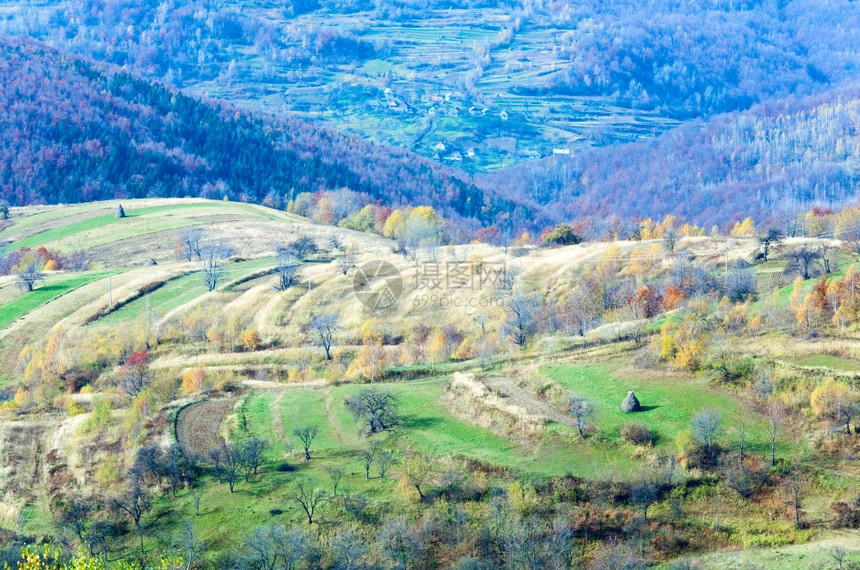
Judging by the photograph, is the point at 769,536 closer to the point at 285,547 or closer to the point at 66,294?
the point at 285,547

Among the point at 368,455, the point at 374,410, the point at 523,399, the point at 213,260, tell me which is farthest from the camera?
the point at 213,260

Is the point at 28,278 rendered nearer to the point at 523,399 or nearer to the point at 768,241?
the point at 523,399

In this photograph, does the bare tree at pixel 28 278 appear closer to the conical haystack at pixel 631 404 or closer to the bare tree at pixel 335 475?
the bare tree at pixel 335 475

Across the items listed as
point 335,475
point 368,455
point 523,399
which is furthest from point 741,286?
point 335,475

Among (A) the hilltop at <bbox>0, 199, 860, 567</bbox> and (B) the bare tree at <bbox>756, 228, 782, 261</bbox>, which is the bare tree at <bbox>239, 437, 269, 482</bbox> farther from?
(B) the bare tree at <bbox>756, 228, 782, 261</bbox>

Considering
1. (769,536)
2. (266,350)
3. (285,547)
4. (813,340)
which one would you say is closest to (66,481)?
(285,547)

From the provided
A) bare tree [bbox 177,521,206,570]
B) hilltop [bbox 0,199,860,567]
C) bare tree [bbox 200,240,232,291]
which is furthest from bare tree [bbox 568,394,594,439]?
bare tree [bbox 200,240,232,291]

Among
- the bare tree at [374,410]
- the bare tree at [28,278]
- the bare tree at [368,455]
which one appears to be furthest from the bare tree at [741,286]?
the bare tree at [28,278]
